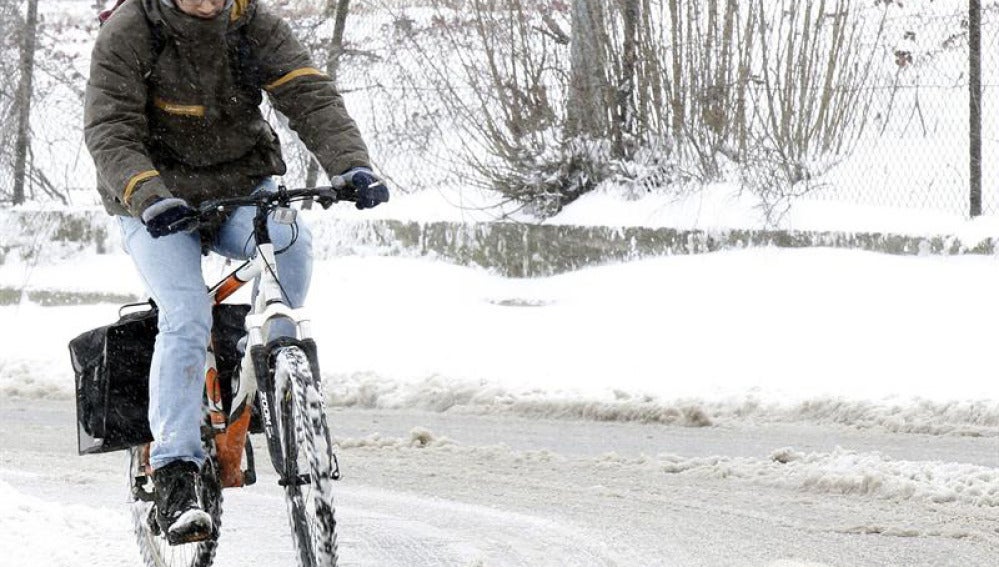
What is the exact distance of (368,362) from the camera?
10680 millimetres

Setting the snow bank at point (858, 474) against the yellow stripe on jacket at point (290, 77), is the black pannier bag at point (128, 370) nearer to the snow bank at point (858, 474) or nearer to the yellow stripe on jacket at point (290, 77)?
the yellow stripe on jacket at point (290, 77)

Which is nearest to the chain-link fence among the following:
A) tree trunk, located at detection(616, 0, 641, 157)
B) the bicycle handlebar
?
tree trunk, located at detection(616, 0, 641, 157)

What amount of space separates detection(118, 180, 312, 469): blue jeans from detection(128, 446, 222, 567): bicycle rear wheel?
18cm

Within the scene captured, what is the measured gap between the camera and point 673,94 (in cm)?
1256

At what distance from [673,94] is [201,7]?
7968mm

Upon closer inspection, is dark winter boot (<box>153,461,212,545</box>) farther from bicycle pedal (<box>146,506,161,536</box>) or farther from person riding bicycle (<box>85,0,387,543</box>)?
bicycle pedal (<box>146,506,161,536</box>)

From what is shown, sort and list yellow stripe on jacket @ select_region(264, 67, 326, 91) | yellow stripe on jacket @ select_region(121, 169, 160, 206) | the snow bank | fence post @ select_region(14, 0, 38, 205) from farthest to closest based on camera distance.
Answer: fence post @ select_region(14, 0, 38, 205) < the snow bank < yellow stripe on jacket @ select_region(264, 67, 326, 91) < yellow stripe on jacket @ select_region(121, 169, 160, 206)

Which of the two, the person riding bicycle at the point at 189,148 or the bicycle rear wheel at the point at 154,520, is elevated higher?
the person riding bicycle at the point at 189,148

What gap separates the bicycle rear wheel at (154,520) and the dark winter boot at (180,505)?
17 cm

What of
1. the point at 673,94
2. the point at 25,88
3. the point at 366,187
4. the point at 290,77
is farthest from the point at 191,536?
the point at 25,88

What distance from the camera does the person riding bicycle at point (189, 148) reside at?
491 centimetres

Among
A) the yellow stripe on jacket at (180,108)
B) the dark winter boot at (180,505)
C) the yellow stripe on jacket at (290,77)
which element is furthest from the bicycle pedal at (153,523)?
the yellow stripe on jacket at (290,77)

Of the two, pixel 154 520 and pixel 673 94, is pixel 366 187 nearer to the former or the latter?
pixel 154 520

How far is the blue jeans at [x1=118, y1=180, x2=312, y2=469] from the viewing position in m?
4.95
